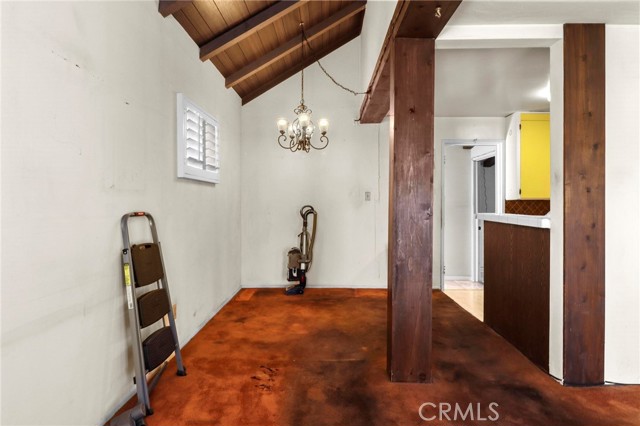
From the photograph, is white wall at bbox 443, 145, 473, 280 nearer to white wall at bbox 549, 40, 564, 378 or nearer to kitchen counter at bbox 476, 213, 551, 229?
kitchen counter at bbox 476, 213, 551, 229

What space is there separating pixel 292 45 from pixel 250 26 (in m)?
0.88

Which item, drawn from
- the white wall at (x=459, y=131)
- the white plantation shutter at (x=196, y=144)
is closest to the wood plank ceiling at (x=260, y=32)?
the white plantation shutter at (x=196, y=144)

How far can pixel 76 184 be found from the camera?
1.59 meters

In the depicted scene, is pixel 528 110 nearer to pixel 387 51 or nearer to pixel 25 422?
pixel 387 51

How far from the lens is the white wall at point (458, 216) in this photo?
5.66 m

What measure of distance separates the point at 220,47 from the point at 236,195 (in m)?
1.96

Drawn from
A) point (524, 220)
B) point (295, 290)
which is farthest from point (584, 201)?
point (295, 290)

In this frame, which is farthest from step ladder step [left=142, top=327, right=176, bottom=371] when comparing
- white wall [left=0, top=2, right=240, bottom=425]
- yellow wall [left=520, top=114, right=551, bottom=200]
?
yellow wall [left=520, top=114, right=551, bottom=200]

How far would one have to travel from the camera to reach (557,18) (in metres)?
2.08

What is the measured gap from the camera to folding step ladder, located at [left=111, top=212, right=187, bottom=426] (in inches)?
72.1

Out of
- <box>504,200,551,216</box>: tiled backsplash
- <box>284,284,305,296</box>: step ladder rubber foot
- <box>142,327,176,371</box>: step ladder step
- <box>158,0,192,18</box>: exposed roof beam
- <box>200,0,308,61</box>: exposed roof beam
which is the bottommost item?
<box>284,284,305,296</box>: step ladder rubber foot

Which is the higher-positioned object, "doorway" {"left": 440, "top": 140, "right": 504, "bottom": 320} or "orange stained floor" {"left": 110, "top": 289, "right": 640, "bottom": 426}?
"doorway" {"left": 440, "top": 140, "right": 504, "bottom": 320}

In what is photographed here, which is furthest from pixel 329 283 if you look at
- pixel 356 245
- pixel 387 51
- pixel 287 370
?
pixel 387 51

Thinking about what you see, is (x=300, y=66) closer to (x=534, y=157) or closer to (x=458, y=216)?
(x=534, y=157)
